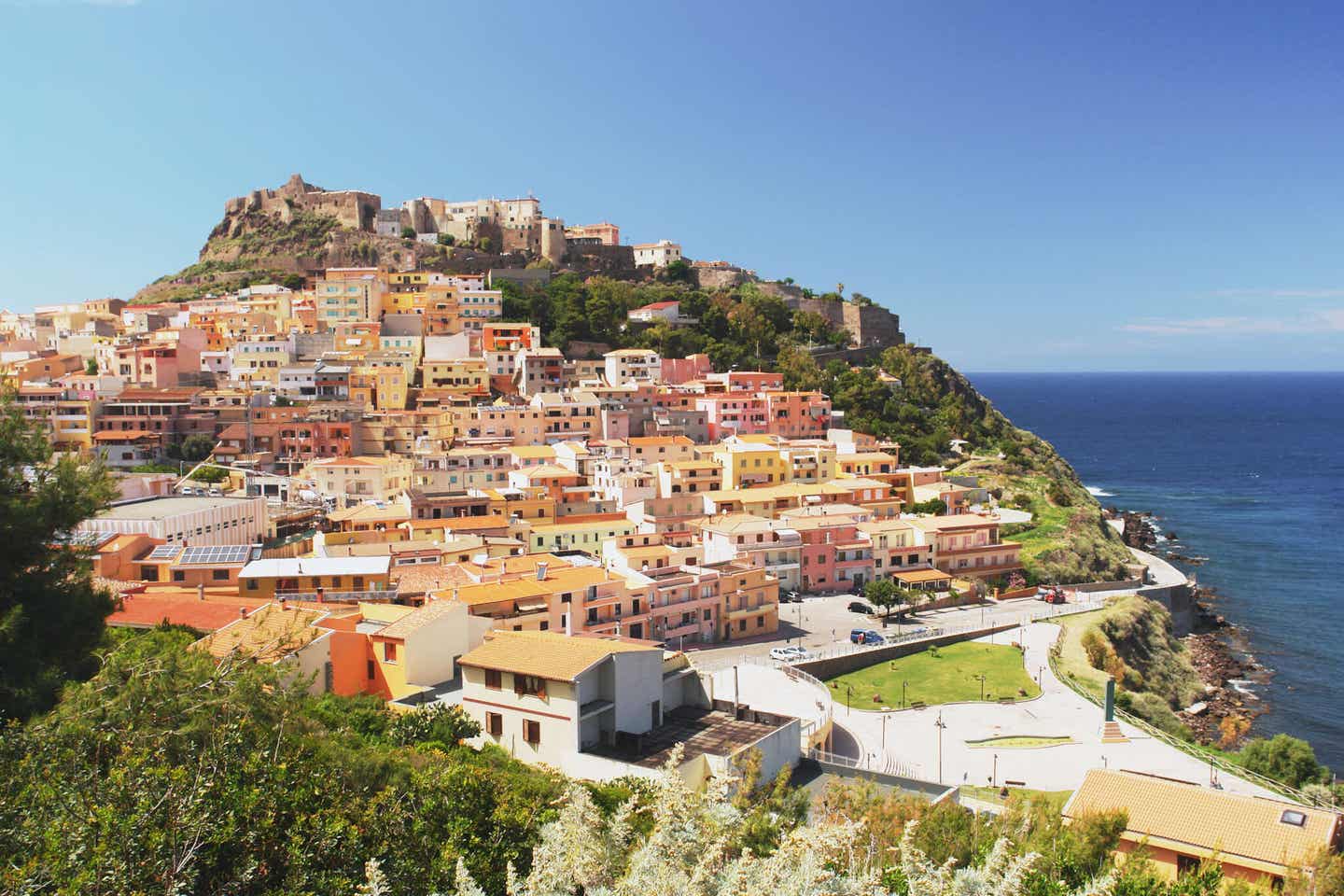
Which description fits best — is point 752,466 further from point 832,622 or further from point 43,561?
point 43,561

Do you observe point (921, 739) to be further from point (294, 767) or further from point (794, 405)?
point (794, 405)

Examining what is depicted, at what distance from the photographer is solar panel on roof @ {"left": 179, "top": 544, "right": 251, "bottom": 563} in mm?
24359

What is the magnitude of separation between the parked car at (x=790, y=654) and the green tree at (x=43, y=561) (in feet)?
56.4

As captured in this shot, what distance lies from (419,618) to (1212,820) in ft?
45.4

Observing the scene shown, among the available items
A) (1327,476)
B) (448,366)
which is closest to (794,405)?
(448,366)

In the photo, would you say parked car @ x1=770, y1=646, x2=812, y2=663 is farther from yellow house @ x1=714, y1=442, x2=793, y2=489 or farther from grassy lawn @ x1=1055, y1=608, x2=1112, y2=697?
yellow house @ x1=714, y1=442, x2=793, y2=489

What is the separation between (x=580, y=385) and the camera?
51219 millimetres

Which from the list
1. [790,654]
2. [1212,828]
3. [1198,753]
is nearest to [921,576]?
[790,654]

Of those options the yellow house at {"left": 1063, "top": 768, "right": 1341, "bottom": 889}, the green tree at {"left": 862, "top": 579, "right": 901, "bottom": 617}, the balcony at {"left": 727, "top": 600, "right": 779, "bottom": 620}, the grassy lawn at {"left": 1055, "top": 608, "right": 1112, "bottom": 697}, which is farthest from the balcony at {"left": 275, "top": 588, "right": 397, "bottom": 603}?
the grassy lawn at {"left": 1055, "top": 608, "right": 1112, "bottom": 697}

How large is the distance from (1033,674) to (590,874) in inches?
883

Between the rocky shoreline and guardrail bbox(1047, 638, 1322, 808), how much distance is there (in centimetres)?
351

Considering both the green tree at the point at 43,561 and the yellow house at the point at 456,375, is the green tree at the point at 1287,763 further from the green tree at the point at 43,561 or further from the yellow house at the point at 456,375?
the yellow house at the point at 456,375

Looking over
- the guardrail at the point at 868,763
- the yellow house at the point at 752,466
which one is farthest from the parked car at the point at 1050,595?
the guardrail at the point at 868,763

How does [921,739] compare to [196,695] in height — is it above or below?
below
